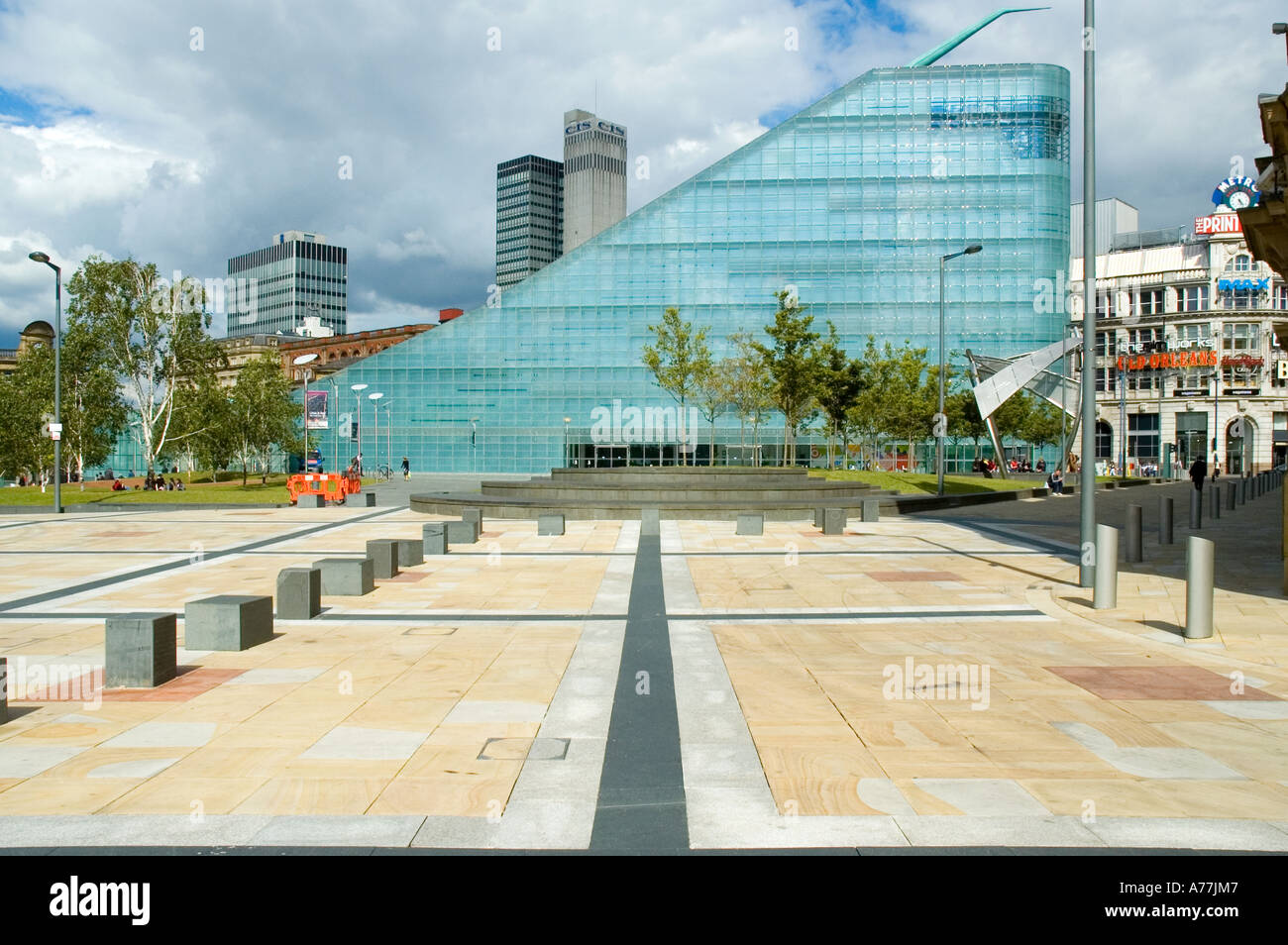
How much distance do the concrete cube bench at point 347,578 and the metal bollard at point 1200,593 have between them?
415 inches

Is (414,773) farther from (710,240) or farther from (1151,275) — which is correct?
(1151,275)

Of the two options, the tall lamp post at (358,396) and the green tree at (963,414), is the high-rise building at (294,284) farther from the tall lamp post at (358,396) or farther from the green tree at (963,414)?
the green tree at (963,414)

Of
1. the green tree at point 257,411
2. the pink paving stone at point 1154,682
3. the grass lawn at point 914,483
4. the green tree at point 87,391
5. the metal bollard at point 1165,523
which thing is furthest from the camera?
the green tree at point 257,411

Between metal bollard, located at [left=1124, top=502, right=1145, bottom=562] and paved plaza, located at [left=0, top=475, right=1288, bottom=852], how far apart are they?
79.9 inches

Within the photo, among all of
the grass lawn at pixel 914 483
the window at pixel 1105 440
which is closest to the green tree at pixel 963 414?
the grass lawn at pixel 914 483

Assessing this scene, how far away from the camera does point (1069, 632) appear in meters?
10.5

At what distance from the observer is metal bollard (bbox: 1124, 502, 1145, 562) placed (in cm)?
1619

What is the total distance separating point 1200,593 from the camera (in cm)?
992

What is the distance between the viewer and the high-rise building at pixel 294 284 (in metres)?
174

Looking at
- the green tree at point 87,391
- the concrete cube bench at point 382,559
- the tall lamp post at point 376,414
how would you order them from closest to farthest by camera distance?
the concrete cube bench at point 382,559, the green tree at point 87,391, the tall lamp post at point 376,414

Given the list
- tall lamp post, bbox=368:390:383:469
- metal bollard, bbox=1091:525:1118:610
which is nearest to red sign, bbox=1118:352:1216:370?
tall lamp post, bbox=368:390:383:469

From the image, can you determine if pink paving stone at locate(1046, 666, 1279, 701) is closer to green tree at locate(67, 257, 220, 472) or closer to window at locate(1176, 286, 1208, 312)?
green tree at locate(67, 257, 220, 472)

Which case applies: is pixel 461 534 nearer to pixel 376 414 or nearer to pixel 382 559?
pixel 382 559

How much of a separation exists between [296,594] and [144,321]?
42.0m
